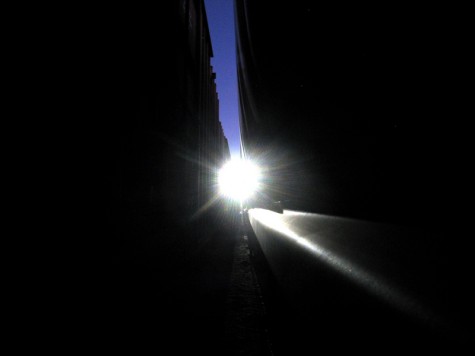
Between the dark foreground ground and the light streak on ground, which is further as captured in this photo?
the dark foreground ground

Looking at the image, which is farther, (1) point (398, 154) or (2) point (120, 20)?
(2) point (120, 20)

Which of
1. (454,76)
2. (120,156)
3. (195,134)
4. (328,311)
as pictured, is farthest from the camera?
(195,134)

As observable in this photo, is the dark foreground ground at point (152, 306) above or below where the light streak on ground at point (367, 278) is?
below

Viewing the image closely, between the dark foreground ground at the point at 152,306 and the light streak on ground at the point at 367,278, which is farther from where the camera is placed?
the dark foreground ground at the point at 152,306

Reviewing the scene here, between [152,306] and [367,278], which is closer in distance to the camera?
[367,278]

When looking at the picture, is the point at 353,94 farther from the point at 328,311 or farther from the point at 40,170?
the point at 40,170

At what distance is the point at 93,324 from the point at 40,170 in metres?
1.00

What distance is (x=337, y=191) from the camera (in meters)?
1.27

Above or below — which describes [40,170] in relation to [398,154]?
below

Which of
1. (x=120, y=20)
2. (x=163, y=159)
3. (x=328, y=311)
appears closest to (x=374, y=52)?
(x=328, y=311)

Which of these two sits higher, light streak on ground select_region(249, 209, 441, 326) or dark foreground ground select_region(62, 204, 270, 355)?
light streak on ground select_region(249, 209, 441, 326)

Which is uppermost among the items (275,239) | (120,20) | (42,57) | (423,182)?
(120,20)

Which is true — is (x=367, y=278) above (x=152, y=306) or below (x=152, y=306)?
above

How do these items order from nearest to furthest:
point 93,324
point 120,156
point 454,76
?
point 454,76, point 93,324, point 120,156
